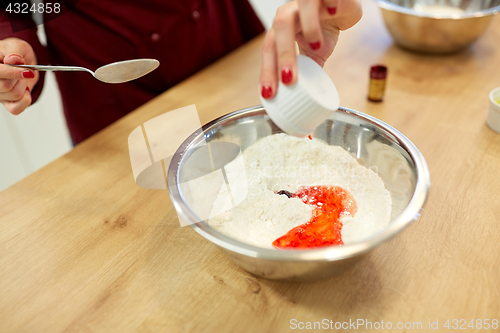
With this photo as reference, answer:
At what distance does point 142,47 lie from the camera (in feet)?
4.09

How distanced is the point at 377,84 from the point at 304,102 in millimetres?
639

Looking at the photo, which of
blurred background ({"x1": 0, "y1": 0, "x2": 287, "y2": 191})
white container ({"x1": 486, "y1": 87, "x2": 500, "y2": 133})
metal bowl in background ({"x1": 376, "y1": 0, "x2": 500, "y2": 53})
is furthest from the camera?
blurred background ({"x1": 0, "y1": 0, "x2": 287, "y2": 191})

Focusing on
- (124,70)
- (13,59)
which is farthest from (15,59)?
(124,70)

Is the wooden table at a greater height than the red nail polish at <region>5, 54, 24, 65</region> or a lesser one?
lesser

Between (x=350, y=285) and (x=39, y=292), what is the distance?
0.58 meters

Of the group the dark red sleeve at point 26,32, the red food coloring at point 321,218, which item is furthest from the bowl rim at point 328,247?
the dark red sleeve at point 26,32

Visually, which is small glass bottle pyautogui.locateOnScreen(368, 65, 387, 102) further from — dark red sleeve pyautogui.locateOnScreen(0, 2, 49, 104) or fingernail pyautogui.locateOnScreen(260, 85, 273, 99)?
dark red sleeve pyautogui.locateOnScreen(0, 2, 49, 104)

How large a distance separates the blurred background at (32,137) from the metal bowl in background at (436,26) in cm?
85

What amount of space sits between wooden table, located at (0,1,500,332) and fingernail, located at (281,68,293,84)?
1.19 ft

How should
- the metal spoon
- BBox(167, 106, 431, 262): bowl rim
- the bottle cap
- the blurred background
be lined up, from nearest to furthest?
BBox(167, 106, 431, 262): bowl rim, the metal spoon, the bottle cap, the blurred background

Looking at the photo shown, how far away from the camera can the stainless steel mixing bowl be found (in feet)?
1.80

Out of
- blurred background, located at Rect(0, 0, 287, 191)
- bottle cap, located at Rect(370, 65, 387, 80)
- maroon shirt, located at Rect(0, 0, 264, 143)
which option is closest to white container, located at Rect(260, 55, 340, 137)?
bottle cap, located at Rect(370, 65, 387, 80)

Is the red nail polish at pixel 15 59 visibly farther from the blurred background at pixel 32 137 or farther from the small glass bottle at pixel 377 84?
the blurred background at pixel 32 137

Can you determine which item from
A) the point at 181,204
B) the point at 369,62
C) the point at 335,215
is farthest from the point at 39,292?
the point at 369,62
